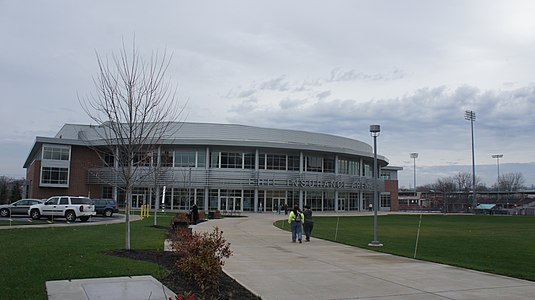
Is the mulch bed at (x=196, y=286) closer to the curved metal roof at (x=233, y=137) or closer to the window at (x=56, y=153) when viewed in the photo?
the curved metal roof at (x=233, y=137)

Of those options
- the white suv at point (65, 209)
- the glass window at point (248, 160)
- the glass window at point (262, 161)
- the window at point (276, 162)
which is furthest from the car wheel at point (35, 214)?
the window at point (276, 162)

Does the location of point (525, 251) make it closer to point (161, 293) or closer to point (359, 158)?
point (161, 293)

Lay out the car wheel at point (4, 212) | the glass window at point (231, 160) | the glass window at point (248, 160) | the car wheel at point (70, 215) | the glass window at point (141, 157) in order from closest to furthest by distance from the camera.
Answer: the glass window at point (141, 157) < the car wheel at point (70, 215) < the car wheel at point (4, 212) < the glass window at point (231, 160) < the glass window at point (248, 160)

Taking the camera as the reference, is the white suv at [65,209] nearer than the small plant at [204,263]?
No

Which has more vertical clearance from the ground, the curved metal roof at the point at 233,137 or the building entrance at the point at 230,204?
the curved metal roof at the point at 233,137

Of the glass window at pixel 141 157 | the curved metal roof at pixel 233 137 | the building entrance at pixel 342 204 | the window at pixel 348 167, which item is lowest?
the building entrance at pixel 342 204

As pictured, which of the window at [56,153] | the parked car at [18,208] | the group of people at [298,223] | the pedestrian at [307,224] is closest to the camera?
the group of people at [298,223]

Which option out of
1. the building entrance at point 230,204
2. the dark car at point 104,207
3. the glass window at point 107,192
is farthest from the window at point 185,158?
the dark car at point 104,207

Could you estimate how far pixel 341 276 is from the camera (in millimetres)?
11094

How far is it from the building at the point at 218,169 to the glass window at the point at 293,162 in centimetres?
9

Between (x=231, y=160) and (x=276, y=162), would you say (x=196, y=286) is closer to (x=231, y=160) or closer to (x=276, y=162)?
(x=231, y=160)

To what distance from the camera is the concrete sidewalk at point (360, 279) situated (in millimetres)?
8992

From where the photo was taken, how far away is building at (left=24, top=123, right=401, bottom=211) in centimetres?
6369

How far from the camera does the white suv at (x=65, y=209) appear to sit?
32.7 meters
